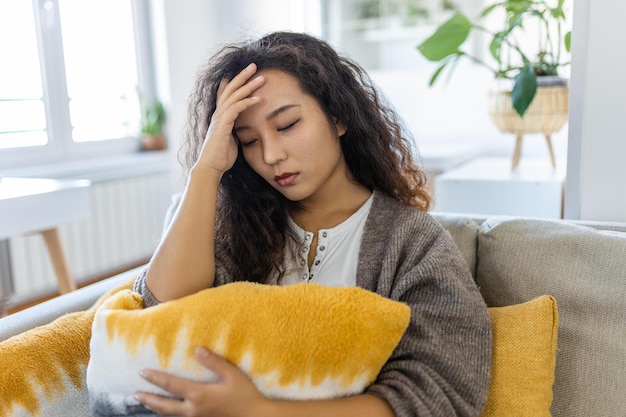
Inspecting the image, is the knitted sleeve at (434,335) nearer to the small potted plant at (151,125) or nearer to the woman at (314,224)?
the woman at (314,224)

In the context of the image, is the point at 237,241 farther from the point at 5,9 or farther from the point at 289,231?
the point at 5,9

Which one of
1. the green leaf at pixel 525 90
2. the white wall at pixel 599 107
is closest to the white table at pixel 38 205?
the green leaf at pixel 525 90

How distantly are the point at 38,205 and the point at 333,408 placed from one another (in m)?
1.32

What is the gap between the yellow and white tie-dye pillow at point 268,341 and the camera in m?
0.76

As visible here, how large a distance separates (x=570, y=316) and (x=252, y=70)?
0.68 metres

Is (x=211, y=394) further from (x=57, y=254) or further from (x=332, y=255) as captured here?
(x=57, y=254)

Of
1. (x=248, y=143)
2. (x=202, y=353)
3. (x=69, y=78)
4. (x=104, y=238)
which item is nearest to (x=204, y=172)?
(x=248, y=143)

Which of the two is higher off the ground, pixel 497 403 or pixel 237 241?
pixel 237 241

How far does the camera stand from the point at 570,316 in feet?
3.34

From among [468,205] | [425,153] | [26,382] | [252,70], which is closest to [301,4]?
[425,153]

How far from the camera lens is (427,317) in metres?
0.88

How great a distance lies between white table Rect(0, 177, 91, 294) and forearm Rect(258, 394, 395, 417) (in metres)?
1.22

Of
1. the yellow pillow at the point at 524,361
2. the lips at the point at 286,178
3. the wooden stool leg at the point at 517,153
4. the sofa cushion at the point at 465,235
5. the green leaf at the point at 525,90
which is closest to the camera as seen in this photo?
the yellow pillow at the point at 524,361

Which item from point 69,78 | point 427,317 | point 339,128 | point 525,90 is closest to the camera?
point 427,317
